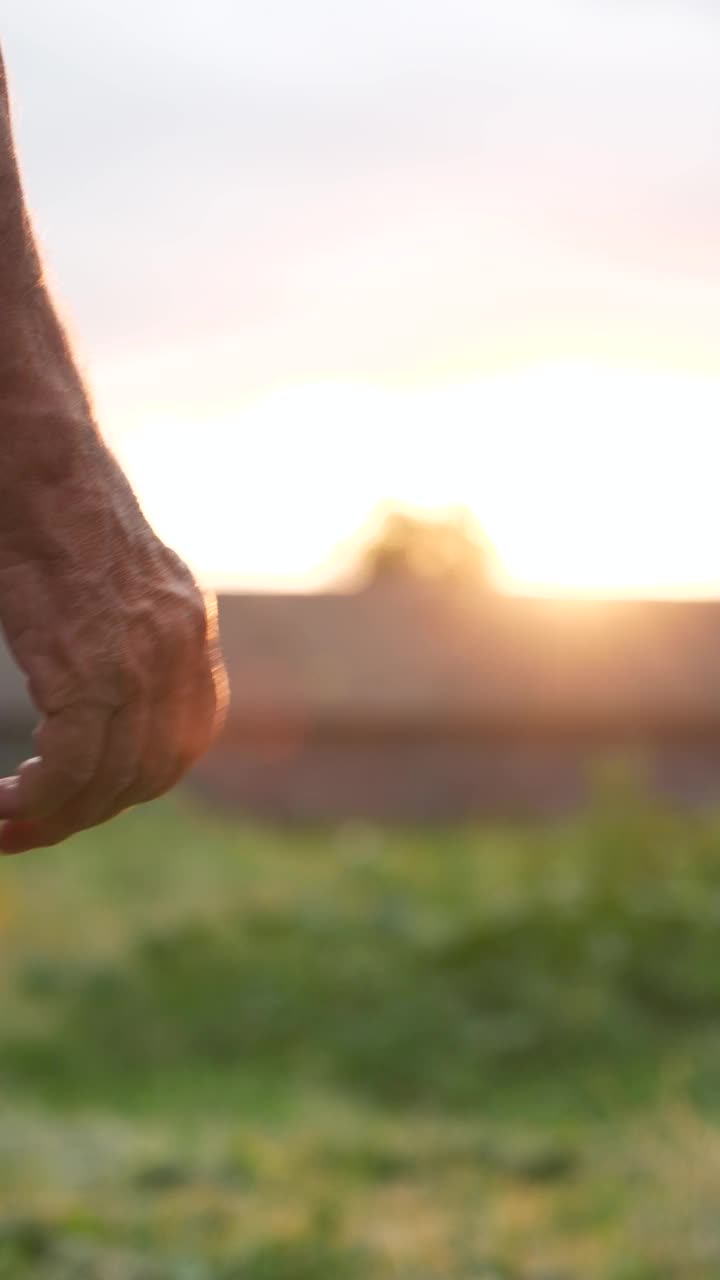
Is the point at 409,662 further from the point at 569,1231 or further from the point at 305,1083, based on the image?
the point at 569,1231

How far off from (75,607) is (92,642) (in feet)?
0.15

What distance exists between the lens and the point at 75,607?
1949 millimetres

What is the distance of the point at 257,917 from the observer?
6.07 metres

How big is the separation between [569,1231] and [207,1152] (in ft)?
2.85

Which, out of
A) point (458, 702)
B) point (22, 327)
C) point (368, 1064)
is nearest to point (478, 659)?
point (458, 702)

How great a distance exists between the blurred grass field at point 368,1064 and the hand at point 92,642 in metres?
1.31

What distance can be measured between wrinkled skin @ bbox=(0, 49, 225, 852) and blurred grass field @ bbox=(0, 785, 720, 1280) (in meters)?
1.32

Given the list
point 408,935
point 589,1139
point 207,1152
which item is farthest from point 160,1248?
point 408,935

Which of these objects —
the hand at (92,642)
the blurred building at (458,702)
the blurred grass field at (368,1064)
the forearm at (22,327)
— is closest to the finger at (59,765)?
the hand at (92,642)

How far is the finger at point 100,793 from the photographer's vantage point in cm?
192

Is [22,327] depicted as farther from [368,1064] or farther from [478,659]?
[478,659]

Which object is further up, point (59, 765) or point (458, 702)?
point (59, 765)

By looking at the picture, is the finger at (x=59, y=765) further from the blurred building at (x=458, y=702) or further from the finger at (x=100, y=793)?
the blurred building at (x=458, y=702)

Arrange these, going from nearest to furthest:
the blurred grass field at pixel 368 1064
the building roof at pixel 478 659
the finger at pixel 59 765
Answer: the finger at pixel 59 765 < the blurred grass field at pixel 368 1064 < the building roof at pixel 478 659
